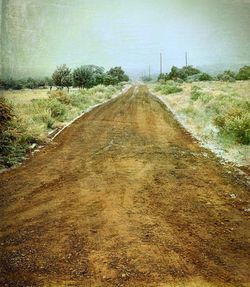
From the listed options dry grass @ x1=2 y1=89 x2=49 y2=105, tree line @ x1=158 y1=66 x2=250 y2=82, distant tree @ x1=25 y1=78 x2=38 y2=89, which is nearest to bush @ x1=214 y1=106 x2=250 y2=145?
dry grass @ x1=2 y1=89 x2=49 y2=105

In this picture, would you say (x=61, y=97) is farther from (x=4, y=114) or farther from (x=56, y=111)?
(x=4, y=114)

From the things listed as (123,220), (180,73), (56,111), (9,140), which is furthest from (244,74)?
(123,220)

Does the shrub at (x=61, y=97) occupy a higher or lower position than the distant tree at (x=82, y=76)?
lower

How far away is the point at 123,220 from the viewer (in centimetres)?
707

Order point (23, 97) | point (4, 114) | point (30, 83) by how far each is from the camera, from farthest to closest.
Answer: point (30, 83) < point (23, 97) < point (4, 114)

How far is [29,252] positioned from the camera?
5883mm

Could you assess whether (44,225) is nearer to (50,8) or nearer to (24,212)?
(24,212)

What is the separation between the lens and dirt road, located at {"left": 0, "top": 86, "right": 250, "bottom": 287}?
17.5 ft

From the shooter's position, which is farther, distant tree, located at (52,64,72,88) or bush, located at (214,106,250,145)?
distant tree, located at (52,64,72,88)

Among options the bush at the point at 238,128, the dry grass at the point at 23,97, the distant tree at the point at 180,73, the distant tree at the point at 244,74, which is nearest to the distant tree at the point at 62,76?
the dry grass at the point at 23,97

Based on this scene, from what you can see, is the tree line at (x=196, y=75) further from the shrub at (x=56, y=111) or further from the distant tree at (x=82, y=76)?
the shrub at (x=56, y=111)

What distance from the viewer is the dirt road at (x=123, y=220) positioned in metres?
5.34

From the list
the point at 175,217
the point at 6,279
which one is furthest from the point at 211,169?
the point at 6,279

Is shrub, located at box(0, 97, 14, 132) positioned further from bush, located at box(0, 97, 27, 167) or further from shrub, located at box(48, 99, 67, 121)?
shrub, located at box(48, 99, 67, 121)
